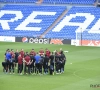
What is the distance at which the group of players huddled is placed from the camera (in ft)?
100

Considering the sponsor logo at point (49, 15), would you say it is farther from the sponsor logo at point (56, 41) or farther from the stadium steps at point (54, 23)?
the sponsor logo at point (56, 41)

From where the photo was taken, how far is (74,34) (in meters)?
62.1

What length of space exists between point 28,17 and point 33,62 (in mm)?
39553

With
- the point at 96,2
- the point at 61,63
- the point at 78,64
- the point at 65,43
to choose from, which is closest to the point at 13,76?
the point at 61,63

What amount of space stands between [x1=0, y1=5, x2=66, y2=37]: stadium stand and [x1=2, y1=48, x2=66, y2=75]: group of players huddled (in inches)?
1301

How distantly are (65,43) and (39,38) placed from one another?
15.2ft

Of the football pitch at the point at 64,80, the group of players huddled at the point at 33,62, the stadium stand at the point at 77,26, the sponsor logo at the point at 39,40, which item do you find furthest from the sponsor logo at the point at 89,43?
the group of players huddled at the point at 33,62

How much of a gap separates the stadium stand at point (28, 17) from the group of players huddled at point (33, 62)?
1301 inches

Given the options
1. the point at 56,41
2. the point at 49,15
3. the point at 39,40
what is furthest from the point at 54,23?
the point at 56,41

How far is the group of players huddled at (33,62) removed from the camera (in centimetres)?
3050

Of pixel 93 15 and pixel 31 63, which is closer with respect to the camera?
pixel 31 63

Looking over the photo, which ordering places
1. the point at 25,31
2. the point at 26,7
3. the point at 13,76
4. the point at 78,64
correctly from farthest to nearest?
1. the point at 26,7
2. the point at 25,31
3. the point at 78,64
4. the point at 13,76

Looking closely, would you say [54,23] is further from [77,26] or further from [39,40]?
[39,40]

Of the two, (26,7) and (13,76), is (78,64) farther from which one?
(26,7)
